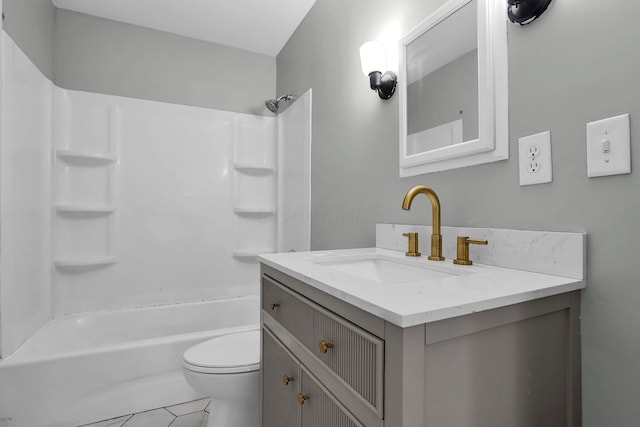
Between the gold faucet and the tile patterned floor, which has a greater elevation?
the gold faucet

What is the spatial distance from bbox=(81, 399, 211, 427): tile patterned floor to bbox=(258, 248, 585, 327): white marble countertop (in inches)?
49.9

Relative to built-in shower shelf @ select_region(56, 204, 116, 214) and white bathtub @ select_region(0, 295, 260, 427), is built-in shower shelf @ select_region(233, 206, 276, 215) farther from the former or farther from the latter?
white bathtub @ select_region(0, 295, 260, 427)

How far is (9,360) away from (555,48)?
2401 millimetres

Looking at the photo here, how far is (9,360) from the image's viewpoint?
4.93ft

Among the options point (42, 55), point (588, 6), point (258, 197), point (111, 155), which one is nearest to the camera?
point (588, 6)

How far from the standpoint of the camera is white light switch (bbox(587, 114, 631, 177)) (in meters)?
0.68

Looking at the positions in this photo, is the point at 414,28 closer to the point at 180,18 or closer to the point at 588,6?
the point at 588,6

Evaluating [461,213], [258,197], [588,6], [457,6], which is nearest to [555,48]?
[588,6]

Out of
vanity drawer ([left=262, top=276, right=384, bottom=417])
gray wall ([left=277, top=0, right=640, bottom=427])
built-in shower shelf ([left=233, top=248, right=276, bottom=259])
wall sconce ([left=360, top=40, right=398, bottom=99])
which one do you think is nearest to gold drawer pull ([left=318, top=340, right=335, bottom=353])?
vanity drawer ([left=262, top=276, right=384, bottom=417])

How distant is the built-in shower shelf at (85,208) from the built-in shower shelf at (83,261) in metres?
0.31

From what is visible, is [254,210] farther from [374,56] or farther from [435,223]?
[435,223]

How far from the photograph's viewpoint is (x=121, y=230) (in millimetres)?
2289

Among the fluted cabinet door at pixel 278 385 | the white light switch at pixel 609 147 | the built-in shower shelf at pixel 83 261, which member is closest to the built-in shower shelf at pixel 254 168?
the built-in shower shelf at pixel 83 261

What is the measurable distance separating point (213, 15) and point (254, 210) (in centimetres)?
142
